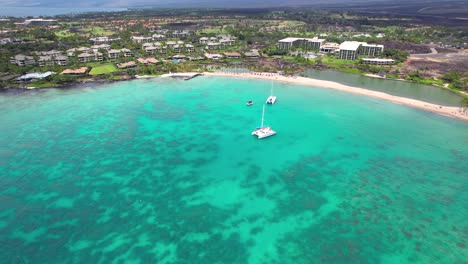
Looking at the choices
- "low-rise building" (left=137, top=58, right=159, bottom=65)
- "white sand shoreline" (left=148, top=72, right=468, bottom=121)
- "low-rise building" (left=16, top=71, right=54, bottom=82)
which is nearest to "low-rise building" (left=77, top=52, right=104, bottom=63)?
"low-rise building" (left=137, top=58, right=159, bottom=65)

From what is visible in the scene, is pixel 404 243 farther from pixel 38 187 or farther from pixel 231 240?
pixel 38 187

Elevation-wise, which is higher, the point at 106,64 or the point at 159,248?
the point at 106,64

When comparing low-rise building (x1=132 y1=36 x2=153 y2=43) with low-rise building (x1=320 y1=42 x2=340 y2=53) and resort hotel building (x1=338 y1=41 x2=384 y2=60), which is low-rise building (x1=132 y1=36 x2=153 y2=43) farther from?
resort hotel building (x1=338 y1=41 x2=384 y2=60)

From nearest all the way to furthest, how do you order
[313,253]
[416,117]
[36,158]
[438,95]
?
[313,253]
[36,158]
[416,117]
[438,95]

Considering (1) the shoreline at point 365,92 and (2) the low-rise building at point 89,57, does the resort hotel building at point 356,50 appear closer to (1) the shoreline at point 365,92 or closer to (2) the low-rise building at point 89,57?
(1) the shoreline at point 365,92

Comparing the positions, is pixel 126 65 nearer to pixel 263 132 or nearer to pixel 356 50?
pixel 263 132

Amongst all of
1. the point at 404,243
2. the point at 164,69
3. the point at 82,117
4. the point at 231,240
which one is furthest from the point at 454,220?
the point at 164,69
